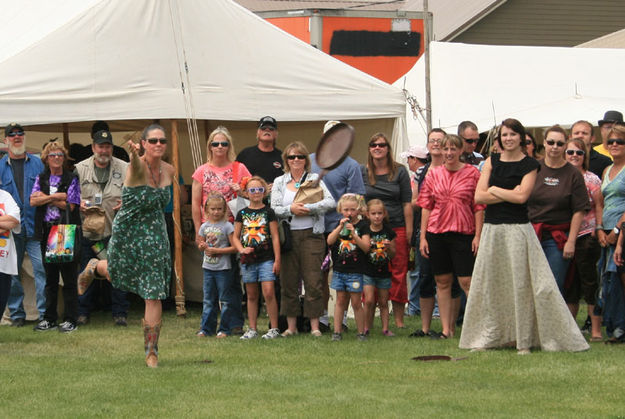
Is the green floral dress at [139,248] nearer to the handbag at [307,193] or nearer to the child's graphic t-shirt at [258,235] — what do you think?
the child's graphic t-shirt at [258,235]

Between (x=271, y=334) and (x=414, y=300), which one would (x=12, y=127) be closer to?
(x=271, y=334)

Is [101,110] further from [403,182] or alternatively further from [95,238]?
[403,182]

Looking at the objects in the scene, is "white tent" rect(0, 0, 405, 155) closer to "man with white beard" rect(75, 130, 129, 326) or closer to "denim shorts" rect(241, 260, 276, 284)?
"man with white beard" rect(75, 130, 129, 326)

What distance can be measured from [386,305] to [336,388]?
275 cm

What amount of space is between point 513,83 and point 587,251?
6688mm

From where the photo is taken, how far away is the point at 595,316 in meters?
8.66

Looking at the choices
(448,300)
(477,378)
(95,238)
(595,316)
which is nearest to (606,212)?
(595,316)

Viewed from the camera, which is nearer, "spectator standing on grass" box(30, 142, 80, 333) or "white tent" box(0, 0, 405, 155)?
"spectator standing on grass" box(30, 142, 80, 333)

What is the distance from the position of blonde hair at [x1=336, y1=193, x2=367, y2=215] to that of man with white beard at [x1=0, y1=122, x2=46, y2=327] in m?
3.27

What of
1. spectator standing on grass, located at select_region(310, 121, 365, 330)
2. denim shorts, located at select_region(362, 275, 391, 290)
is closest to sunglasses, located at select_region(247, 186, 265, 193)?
spectator standing on grass, located at select_region(310, 121, 365, 330)

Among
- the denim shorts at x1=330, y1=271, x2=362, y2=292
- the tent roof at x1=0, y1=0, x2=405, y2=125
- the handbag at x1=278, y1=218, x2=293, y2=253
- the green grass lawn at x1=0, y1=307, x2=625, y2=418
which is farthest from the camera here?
the tent roof at x1=0, y1=0, x2=405, y2=125

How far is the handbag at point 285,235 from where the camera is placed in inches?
359

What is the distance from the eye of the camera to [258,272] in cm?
914

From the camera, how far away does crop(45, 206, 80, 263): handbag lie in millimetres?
9742
